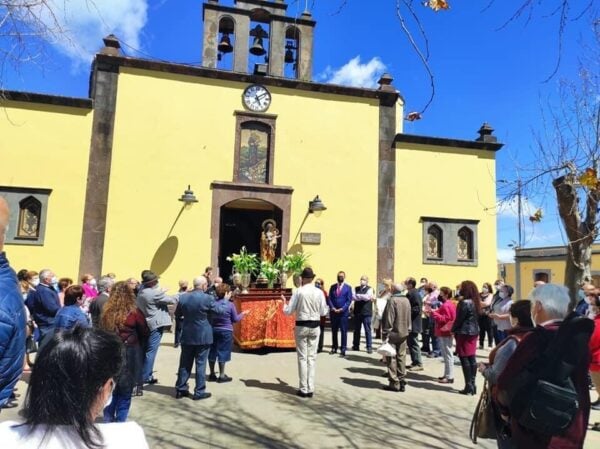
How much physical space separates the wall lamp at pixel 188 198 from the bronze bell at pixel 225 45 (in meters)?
4.92

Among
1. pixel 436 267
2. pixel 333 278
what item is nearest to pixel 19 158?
pixel 333 278

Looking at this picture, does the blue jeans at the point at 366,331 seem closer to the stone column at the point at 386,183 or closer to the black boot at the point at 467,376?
the black boot at the point at 467,376

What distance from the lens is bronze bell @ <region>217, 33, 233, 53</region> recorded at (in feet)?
48.8

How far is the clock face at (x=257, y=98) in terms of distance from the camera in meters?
14.7

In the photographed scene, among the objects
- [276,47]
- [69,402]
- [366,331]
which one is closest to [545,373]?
[69,402]

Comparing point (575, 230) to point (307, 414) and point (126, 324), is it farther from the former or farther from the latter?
point (126, 324)

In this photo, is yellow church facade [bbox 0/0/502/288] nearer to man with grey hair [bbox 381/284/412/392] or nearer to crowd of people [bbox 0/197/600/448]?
crowd of people [bbox 0/197/600/448]

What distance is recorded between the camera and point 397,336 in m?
7.24

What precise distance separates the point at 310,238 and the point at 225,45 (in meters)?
6.92

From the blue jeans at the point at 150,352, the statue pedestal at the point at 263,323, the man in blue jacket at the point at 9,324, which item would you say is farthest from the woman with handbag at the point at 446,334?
the man in blue jacket at the point at 9,324

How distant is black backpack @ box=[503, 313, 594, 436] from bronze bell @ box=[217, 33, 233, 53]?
14376mm

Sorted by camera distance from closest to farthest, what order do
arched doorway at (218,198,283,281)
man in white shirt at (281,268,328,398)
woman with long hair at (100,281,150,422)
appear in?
1. woman with long hair at (100,281,150,422)
2. man in white shirt at (281,268,328,398)
3. arched doorway at (218,198,283,281)

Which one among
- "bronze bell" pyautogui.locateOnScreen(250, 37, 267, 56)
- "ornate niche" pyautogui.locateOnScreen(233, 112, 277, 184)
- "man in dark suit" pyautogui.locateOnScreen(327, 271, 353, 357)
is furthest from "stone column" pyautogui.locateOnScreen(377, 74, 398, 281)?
"man in dark suit" pyautogui.locateOnScreen(327, 271, 353, 357)

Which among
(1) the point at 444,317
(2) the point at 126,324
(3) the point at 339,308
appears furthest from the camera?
(3) the point at 339,308
